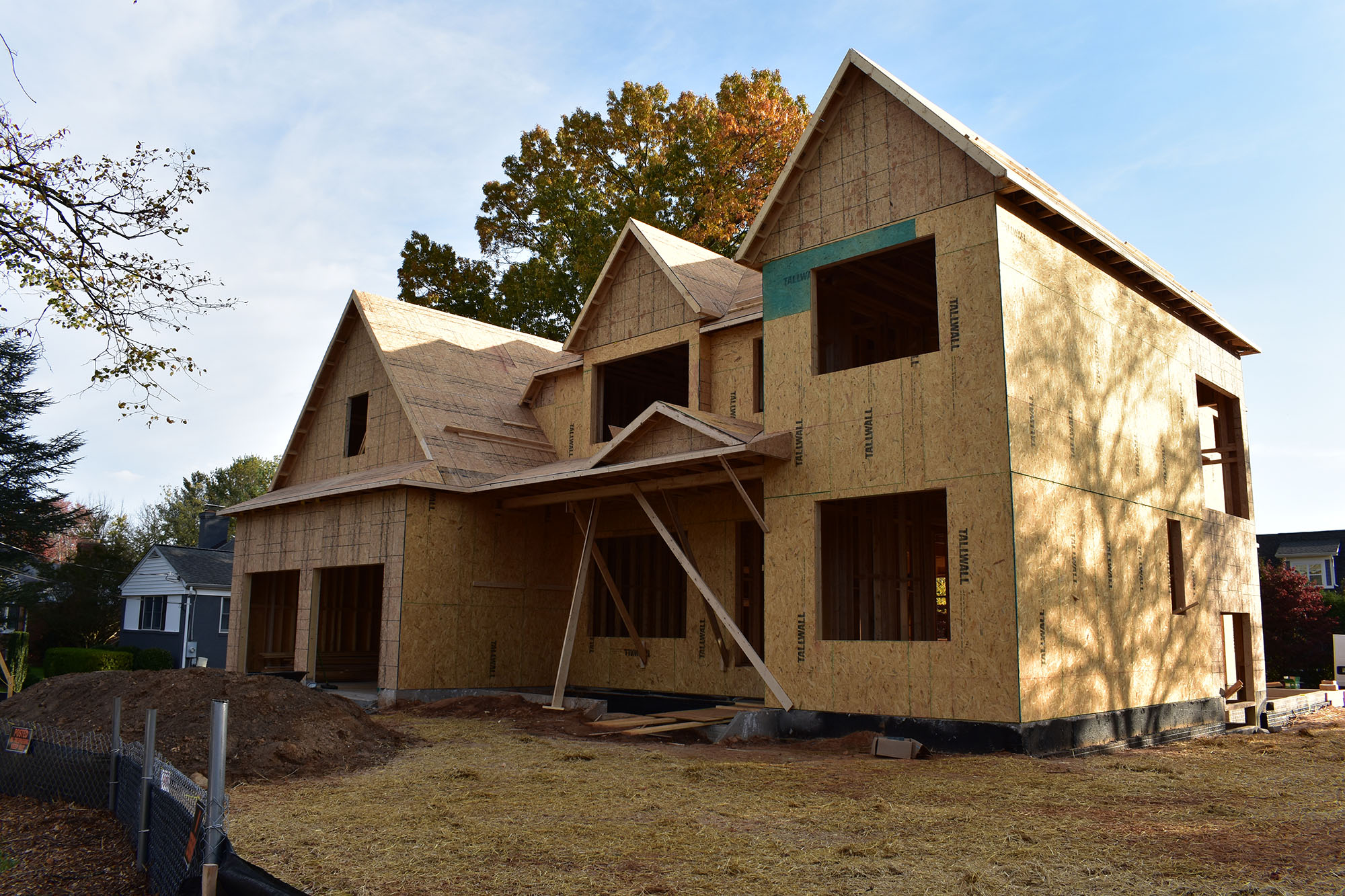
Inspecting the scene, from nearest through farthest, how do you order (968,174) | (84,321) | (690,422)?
(84,321)
(968,174)
(690,422)

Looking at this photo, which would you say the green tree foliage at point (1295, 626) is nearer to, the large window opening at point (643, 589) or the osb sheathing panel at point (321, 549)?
the large window opening at point (643, 589)

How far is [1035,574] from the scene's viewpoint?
38.7ft

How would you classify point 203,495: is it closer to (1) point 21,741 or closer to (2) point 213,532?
(2) point 213,532

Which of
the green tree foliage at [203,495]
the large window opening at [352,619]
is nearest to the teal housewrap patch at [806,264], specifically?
the large window opening at [352,619]

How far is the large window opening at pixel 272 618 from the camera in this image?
75.9 ft

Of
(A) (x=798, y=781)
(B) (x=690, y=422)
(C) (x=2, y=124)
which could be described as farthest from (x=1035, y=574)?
(C) (x=2, y=124)

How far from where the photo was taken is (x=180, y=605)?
33688 millimetres

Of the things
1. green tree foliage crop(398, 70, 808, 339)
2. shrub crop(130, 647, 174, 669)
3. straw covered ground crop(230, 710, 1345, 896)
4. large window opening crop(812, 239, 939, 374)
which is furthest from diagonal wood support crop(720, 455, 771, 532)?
shrub crop(130, 647, 174, 669)

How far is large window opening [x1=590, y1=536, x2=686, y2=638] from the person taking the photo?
18109 millimetres

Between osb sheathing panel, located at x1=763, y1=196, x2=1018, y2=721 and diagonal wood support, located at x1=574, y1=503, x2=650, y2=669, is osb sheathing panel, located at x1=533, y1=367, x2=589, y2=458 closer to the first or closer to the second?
diagonal wood support, located at x1=574, y1=503, x2=650, y2=669

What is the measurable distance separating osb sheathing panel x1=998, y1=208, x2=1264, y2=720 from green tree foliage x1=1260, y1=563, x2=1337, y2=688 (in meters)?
11.3

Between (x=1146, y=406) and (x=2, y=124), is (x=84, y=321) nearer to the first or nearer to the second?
(x=2, y=124)

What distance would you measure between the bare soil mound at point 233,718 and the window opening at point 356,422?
32.4ft

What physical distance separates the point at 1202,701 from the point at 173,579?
3126 cm
